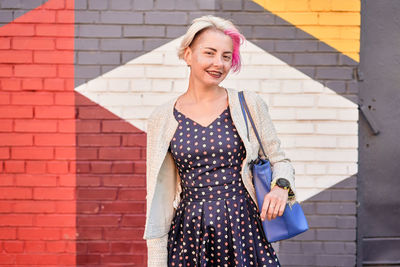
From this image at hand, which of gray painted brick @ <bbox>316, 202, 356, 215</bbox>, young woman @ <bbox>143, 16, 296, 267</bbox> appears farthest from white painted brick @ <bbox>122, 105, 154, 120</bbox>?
gray painted brick @ <bbox>316, 202, 356, 215</bbox>

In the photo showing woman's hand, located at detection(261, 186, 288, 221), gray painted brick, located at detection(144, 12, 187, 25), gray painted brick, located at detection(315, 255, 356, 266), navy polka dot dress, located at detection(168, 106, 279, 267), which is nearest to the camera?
woman's hand, located at detection(261, 186, 288, 221)

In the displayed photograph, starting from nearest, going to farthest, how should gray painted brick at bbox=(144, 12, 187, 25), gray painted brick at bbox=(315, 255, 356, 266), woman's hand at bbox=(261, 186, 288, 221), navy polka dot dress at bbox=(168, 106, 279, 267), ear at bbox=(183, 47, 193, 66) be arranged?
woman's hand at bbox=(261, 186, 288, 221)
navy polka dot dress at bbox=(168, 106, 279, 267)
ear at bbox=(183, 47, 193, 66)
gray painted brick at bbox=(144, 12, 187, 25)
gray painted brick at bbox=(315, 255, 356, 266)

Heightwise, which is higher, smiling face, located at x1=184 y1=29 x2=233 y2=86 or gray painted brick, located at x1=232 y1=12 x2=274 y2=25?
gray painted brick, located at x1=232 y1=12 x2=274 y2=25

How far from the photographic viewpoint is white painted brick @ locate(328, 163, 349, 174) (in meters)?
3.58

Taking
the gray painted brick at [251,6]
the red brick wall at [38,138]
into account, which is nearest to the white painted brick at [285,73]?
the gray painted brick at [251,6]

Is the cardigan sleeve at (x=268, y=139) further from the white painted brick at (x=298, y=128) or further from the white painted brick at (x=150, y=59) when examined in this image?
the white painted brick at (x=150, y=59)

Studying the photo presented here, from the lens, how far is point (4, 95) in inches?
140

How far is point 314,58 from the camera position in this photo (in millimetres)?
3555

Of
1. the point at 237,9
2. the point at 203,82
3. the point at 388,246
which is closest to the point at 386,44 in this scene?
the point at 237,9

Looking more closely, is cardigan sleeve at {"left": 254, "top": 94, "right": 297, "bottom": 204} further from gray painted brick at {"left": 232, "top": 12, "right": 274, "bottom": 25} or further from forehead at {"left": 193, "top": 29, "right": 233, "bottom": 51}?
gray painted brick at {"left": 232, "top": 12, "right": 274, "bottom": 25}

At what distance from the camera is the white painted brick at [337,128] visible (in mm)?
3576

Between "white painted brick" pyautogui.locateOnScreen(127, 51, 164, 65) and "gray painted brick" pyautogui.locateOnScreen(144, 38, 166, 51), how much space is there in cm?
4

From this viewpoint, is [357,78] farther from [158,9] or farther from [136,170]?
[136,170]

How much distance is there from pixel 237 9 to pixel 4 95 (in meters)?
1.92
